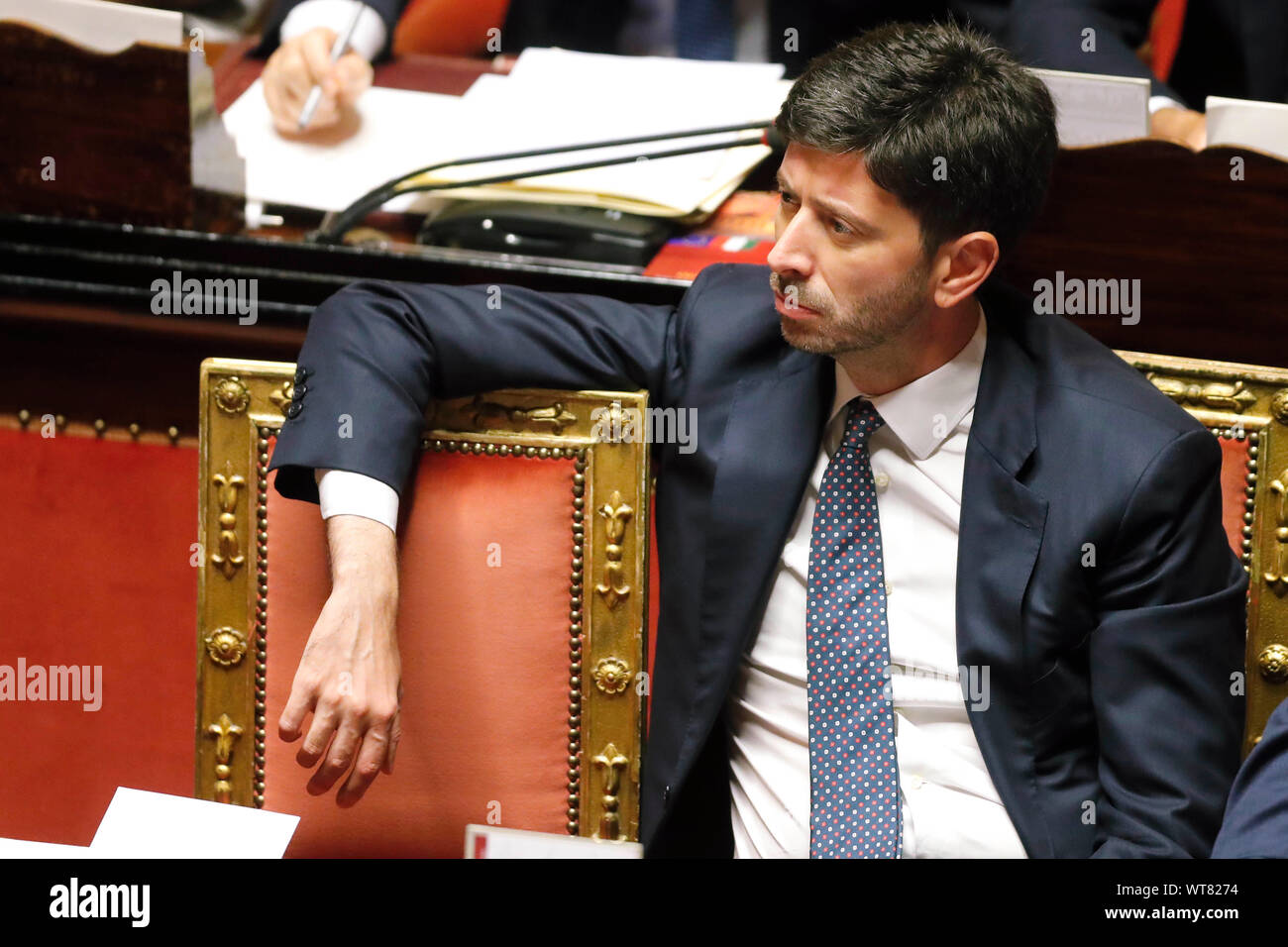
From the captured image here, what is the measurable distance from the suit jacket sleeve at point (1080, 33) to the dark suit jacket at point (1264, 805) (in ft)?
5.12

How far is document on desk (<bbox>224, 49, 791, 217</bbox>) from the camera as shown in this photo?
1968 millimetres

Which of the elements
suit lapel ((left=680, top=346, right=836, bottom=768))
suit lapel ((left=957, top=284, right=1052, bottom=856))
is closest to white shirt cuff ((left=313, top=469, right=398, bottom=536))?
suit lapel ((left=680, top=346, right=836, bottom=768))

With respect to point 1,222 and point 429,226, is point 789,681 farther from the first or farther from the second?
point 1,222

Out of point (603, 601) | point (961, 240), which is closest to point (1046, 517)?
point (961, 240)

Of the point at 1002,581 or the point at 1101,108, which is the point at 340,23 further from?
the point at 1002,581

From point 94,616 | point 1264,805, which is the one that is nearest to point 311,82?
point 94,616

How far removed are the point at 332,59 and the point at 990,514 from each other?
50.8 inches

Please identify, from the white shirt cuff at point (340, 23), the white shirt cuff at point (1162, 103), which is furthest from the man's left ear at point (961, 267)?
the white shirt cuff at point (340, 23)

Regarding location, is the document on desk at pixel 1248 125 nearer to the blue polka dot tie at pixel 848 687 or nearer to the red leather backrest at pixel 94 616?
the blue polka dot tie at pixel 848 687

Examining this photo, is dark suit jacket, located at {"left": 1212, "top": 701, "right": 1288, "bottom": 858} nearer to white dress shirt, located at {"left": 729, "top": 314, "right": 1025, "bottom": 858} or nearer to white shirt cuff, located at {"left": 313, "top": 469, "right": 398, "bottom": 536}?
white dress shirt, located at {"left": 729, "top": 314, "right": 1025, "bottom": 858}

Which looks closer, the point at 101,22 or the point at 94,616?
the point at 101,22

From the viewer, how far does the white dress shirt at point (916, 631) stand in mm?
1390

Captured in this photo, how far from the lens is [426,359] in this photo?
1.41 metres
